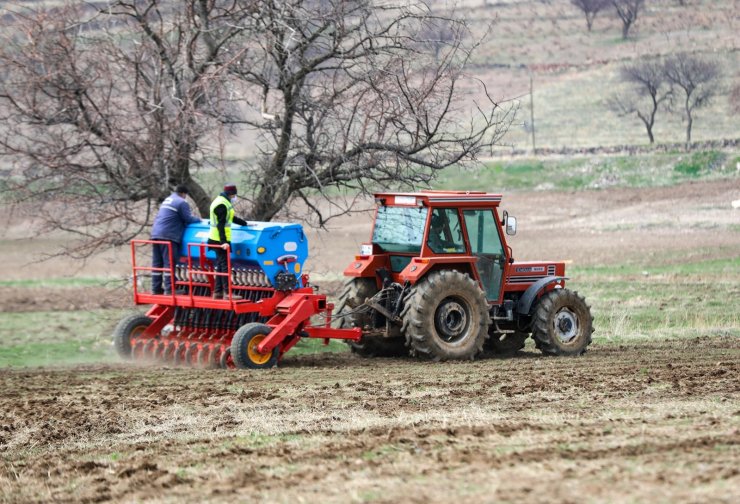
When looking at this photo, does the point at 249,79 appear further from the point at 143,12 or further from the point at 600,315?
the point at 600,315

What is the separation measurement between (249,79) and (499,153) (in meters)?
39.4

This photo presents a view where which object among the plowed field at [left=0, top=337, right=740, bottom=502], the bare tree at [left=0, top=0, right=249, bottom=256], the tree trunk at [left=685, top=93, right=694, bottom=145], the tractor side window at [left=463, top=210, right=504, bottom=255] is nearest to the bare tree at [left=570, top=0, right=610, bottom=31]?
the tree trunk at [left=685, top=93, right=694, bottom=145]

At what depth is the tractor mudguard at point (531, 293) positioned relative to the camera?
1541 cm

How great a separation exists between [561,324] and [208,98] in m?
5.72

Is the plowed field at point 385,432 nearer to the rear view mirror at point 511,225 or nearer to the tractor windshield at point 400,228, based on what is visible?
the tractor windshield at point 400,228

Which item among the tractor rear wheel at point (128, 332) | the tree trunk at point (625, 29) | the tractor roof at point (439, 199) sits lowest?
the tractor rear wheel at point (128, 332)

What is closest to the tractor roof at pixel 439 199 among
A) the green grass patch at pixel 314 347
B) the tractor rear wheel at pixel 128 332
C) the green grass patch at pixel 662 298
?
the green grass patch at pixel 314 347

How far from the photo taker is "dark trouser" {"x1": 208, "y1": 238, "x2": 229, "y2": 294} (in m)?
14.9

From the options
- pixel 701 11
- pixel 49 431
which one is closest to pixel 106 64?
pixel 49 431

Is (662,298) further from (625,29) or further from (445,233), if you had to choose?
(625,29)

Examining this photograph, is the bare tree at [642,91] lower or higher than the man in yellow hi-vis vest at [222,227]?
higher

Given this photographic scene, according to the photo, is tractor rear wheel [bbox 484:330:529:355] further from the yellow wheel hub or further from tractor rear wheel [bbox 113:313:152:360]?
tractor rear wheel [bbox 113:313:152:360]

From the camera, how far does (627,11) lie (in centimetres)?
8256

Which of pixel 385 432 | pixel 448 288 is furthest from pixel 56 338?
pixel 385 432
